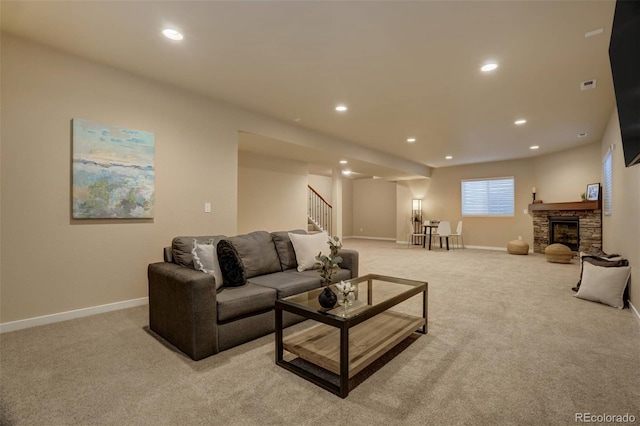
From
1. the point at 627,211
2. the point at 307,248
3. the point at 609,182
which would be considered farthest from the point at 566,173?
the point at 307,248

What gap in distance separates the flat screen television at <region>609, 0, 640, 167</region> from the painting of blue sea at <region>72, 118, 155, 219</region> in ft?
13.2

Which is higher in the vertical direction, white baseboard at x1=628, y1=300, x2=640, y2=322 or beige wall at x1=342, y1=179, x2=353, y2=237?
beige wall at x1=342, y1=179, x2=353, y2=237

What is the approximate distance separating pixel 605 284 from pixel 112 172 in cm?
570

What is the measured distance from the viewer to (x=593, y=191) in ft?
22.0

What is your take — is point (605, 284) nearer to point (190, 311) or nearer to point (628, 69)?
point (628, 69)

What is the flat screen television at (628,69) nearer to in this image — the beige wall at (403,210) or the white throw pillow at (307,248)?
the white throw pillow at (307,248)

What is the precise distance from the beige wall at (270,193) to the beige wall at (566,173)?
20.5 feet

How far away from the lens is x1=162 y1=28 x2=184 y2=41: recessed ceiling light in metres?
2.60

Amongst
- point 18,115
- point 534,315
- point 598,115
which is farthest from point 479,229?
point 18,115

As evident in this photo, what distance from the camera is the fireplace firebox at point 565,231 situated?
7353 mm

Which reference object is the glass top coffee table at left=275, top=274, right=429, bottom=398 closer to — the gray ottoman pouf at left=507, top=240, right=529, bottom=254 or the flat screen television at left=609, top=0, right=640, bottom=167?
the flat screen television at left=609, top=0, right=640, bottom=167

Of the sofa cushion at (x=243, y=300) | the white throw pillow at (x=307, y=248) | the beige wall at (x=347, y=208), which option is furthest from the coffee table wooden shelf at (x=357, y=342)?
the beige wall at (x=347, y=208)

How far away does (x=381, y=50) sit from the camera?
9.57ft

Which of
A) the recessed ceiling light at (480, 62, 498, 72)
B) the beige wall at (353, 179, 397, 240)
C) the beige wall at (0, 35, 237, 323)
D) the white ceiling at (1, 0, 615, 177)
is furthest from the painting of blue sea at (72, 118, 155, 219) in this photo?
the beige wall at (353, 179, 397, 240)
